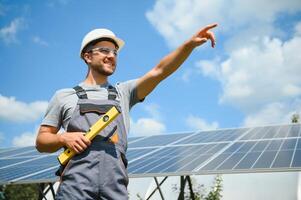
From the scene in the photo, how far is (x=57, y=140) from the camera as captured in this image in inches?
102

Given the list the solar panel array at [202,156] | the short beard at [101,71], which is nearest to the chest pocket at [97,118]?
the short beard at [101,71]

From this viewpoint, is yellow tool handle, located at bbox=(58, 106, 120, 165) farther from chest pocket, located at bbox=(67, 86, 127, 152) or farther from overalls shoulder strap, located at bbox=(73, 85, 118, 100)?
overalls shoulder strap, located at bbox=(73, 85, 118, 100)

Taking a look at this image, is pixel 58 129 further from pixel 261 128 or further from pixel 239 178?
pixel 239 178

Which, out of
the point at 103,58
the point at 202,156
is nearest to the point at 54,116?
the point at 103,58

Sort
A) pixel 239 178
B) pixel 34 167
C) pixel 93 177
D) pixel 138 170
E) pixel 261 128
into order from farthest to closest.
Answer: pixel 239 178 → pixel 261 128 → pixel 34 167 → pixel 138 170 → pixel 93 177

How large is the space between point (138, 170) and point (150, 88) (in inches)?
245

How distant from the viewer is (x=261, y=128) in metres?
13.9

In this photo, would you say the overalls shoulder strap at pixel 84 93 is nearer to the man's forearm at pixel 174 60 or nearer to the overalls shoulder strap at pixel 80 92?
the overalls shoulder strap at pixel 80 92

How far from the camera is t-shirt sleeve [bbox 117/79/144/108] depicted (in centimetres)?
288

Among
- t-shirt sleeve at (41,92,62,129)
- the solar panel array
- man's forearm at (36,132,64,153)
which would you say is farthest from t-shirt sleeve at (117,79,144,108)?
the solar panel array

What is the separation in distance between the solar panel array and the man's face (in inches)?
211

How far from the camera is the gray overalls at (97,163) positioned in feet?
7.96

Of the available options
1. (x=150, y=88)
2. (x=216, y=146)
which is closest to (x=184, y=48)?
(x=150, y=88)

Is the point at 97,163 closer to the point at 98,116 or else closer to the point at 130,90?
the point at 98,116
